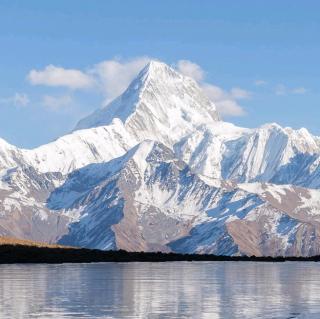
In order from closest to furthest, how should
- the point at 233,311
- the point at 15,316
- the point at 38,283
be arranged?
the point at 15,316
the point at 233,311
the point at 38,283

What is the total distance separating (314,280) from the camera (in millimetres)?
134875

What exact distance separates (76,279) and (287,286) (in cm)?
2893

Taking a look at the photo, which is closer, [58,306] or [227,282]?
[58,306]

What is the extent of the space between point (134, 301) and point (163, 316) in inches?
575

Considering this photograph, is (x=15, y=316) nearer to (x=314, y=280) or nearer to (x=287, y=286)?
(x=287, y=286)

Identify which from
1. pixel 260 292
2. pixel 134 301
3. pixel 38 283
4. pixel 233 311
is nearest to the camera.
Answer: pixel 233 311

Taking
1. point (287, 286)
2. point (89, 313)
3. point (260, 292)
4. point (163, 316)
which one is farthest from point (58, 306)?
point (287, 286)

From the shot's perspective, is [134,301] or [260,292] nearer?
[134,301]

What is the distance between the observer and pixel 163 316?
263 ft

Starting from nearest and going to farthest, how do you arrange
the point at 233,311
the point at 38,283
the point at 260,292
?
the point at 233,311 < the point at 260,292 < the point at 38,283

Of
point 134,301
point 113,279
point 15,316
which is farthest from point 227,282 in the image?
point 15,316

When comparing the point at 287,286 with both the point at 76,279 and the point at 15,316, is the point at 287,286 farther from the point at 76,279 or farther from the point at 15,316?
the point at 15,316

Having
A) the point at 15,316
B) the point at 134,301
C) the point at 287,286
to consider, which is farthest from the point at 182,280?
the point at 15,316

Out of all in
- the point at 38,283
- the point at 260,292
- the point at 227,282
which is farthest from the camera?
the point at 227,282
